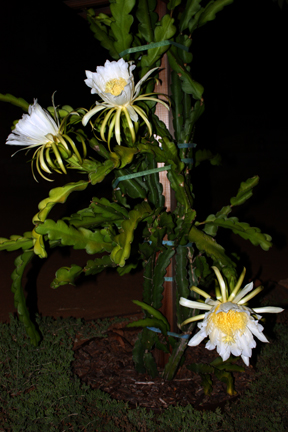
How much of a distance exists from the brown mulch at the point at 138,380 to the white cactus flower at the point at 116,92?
2.62 ft

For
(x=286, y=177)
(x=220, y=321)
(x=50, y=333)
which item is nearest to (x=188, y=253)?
(x=220, y=321)

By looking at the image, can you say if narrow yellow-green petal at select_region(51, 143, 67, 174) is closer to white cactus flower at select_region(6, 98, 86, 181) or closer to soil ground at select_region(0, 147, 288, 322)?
white cactus flower at select_region(6, 98, 86, 181)

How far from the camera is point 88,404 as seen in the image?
46.3 inches

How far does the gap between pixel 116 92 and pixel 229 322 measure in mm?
597

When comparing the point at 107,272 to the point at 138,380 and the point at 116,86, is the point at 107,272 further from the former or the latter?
the point at 116,86

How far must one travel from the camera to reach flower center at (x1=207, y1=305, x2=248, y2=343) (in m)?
0.85

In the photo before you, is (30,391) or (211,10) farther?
(30,391)

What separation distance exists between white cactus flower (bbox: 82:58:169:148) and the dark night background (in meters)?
4.17

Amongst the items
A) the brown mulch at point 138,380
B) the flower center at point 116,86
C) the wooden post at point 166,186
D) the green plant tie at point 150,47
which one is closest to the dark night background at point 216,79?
the brown mulch at point 138,380

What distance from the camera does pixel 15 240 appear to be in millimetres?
1054

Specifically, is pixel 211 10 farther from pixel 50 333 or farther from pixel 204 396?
pixel 50 333

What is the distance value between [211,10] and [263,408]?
116 centimetres

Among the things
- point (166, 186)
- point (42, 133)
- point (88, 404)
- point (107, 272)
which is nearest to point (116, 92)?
point (42, 133)

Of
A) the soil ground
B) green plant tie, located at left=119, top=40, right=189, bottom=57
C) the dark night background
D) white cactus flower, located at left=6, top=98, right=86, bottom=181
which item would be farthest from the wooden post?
the dark night background
